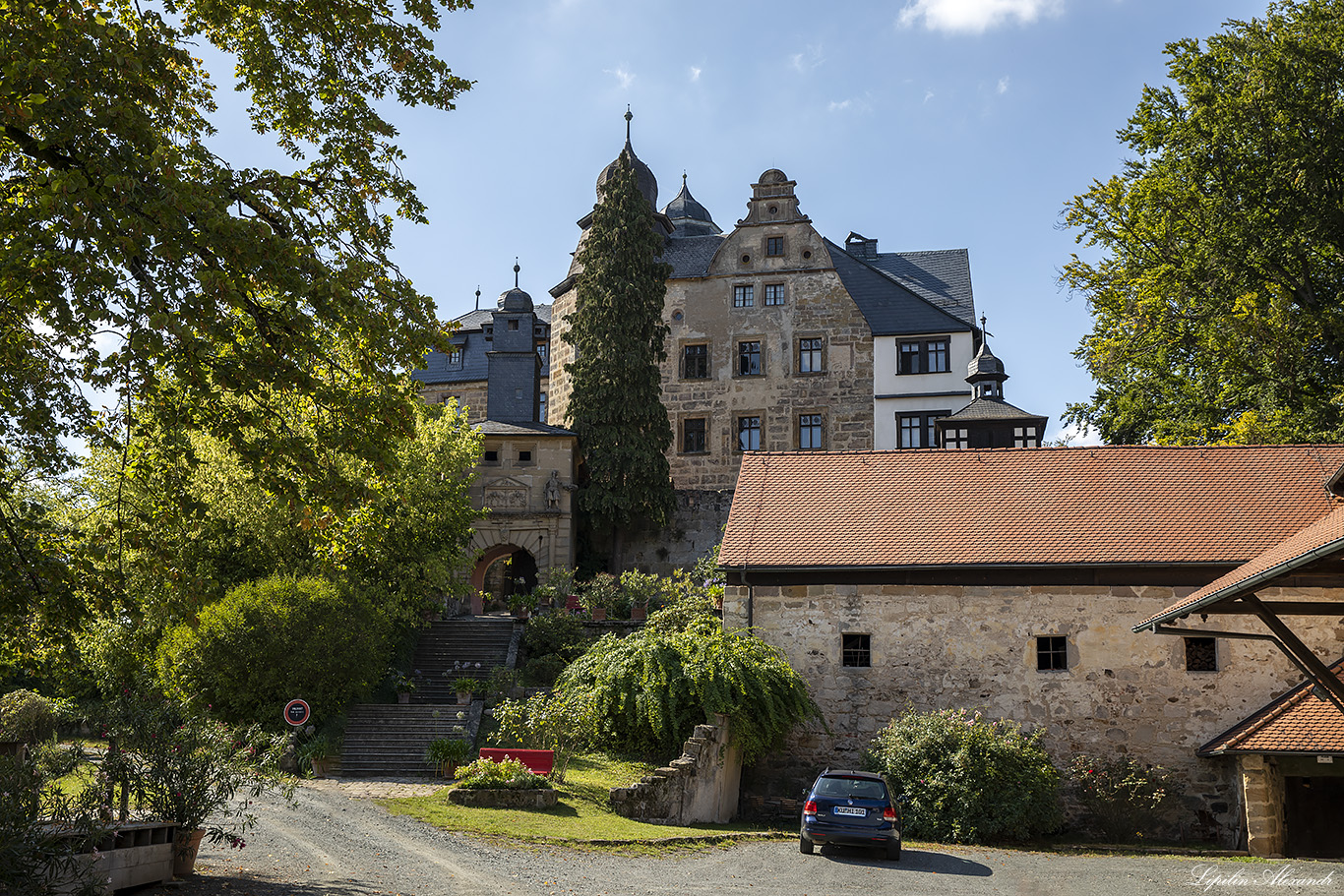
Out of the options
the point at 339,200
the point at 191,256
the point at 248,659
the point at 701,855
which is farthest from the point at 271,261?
the point at 248,659

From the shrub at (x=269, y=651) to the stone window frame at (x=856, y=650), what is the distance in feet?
31.3

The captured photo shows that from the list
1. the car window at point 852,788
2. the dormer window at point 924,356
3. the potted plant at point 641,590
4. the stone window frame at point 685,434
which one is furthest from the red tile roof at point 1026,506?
the stone window frame at point 685,434

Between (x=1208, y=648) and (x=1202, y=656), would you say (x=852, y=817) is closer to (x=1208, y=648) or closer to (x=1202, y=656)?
(x=1202, y=656)

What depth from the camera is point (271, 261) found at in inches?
371

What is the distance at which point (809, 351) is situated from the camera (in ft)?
139

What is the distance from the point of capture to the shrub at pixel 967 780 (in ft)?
57.2

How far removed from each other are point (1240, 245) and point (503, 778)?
19750 millimetres

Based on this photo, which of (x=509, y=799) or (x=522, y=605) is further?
(x=522, y=605)

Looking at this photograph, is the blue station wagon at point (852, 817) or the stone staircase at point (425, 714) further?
the stone staircase at point (425, 714)

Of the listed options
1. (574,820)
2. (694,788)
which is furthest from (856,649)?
(574,820)

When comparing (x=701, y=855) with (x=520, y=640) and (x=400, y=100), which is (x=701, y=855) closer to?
(x=400, y=100)

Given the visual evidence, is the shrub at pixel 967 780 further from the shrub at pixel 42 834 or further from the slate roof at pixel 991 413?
the slate roof at pixel 991 413

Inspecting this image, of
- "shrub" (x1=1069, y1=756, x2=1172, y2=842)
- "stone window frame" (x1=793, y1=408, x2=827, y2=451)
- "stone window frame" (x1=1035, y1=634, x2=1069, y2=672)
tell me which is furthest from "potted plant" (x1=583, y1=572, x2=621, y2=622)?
"shrub" (x1=1069, y1=756, x2=1172, y2=842)

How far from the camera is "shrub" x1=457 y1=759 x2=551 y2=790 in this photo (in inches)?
640
